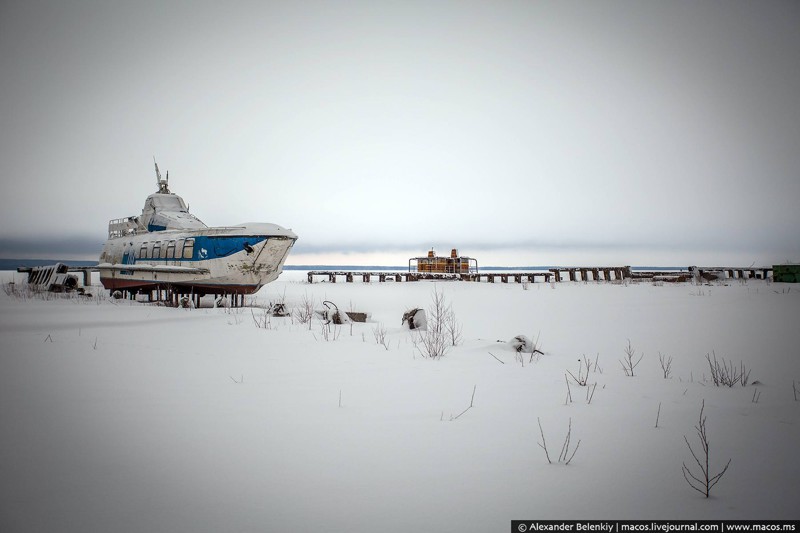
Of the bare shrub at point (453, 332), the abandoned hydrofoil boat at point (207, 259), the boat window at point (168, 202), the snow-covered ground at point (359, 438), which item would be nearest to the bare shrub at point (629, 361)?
the snow-covered ground at point (359, 438)

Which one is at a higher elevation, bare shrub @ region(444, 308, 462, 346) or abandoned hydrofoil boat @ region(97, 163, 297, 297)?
abandoned hydrofoil boat @ region(97, 163, 297, 297)

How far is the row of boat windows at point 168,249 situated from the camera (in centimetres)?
1357

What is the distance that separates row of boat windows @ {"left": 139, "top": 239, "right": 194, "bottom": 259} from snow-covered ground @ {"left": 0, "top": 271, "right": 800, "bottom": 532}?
8.58m

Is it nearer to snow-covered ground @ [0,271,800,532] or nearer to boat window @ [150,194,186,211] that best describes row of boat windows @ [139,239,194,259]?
boat window @ [150,194,186,211]

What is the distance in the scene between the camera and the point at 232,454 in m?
2.21

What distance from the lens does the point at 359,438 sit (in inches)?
96.6

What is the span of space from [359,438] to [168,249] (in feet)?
47.5

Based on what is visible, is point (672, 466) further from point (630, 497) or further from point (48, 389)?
point (48, 389)

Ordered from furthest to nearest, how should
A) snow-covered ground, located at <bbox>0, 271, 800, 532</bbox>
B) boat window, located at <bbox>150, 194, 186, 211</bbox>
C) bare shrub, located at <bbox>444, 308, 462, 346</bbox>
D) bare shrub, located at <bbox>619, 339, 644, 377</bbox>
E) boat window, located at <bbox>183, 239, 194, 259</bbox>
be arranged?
boat window, located at <bbox>150, 194, 186, 211</bbox>, boat window, located at <bbox>183, 239, 194, 259</bbox>, bare shrub, located at <bbox>444, 308, 462, 346</bbox>, bare shrub, located at <bbox>619, 339, 644, 377</bbox>, snow-covered ground, located at <bbox>0, 271, 800, 532</bbox>

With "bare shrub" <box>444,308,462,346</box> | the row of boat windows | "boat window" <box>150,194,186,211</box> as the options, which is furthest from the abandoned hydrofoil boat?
"bare shrub" <box>444,308,462,346</box>

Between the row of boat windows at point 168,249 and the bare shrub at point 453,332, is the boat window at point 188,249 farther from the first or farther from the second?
the bare shrub at point 453,332

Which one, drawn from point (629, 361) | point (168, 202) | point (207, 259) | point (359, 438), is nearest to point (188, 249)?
point (207, 259)

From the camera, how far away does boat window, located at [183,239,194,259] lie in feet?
44.2

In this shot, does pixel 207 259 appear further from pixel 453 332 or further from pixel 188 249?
pixel 453 332
